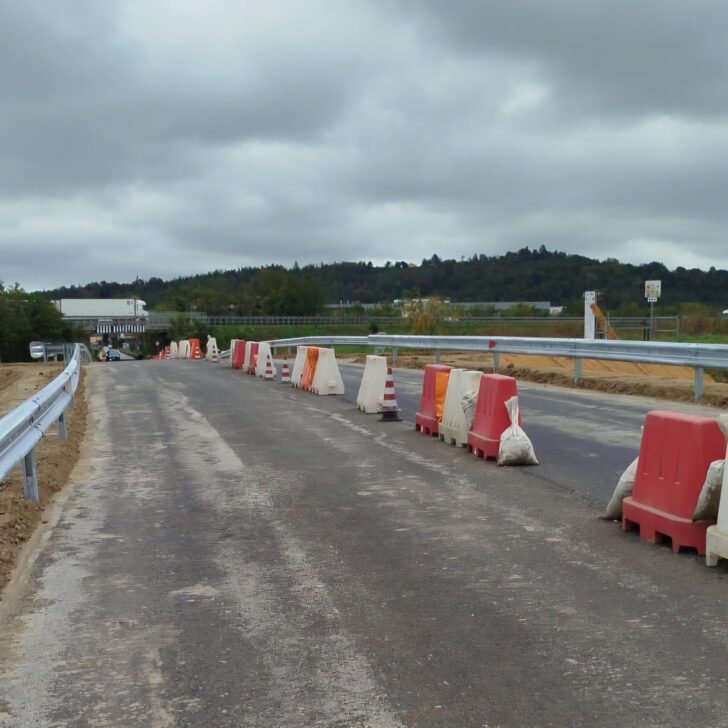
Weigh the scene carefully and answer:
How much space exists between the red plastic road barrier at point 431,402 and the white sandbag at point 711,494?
20.6 ft

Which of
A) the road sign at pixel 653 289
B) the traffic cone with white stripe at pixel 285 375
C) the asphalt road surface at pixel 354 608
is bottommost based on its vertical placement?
the asphalt road surface at pixel 354 608

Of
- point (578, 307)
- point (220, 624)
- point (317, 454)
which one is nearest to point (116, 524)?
point (220, 624)

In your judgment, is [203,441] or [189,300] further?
[189,300]

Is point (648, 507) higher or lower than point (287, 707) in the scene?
higher

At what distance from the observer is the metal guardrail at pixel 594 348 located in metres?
15.7

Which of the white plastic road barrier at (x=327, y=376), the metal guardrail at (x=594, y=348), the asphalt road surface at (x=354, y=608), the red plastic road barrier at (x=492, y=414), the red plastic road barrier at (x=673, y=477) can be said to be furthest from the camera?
the white plastic road barrier at (x=327, y=376)

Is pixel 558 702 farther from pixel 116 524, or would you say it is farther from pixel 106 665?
pixel 116 524

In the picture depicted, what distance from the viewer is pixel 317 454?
11.2 metres

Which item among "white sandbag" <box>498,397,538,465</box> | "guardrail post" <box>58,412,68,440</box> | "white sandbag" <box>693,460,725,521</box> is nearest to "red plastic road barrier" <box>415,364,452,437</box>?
"white sandbag" <box>498,397,538,465</box>

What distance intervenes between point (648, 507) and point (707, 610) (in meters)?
1.65

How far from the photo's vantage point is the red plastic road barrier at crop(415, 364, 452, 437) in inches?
498

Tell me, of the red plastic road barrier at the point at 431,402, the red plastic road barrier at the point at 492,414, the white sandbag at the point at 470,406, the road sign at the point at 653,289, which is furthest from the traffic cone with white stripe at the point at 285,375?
the road sign at the point at 653,289

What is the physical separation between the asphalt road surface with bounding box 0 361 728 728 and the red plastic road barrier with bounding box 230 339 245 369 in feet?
68.2

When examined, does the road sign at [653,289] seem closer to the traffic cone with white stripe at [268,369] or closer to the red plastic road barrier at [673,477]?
the traffic cone with white stripe at [268,369]
